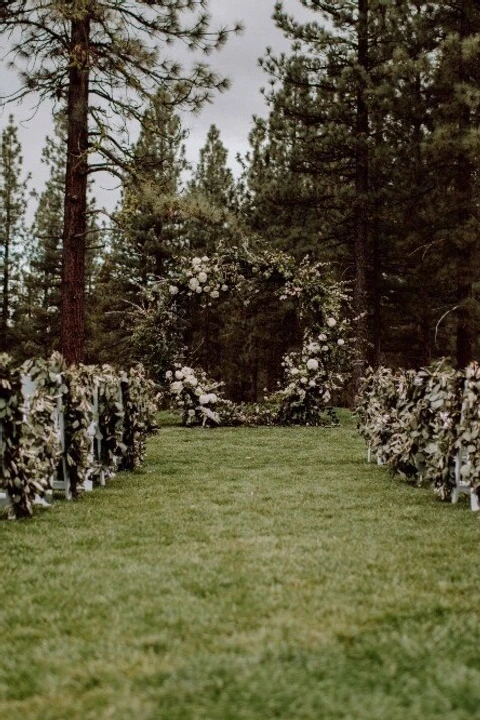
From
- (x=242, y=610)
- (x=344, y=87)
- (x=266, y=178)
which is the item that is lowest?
(x=242, y=610)

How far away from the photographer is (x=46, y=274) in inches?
1345

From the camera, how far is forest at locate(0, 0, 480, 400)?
12.1 meters

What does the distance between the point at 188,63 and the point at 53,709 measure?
38.9 ft

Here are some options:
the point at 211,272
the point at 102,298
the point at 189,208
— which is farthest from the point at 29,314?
the point at 189,208

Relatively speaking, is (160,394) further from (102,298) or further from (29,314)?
(29,314)

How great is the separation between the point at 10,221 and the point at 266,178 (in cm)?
1358

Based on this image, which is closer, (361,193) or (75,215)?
(75,215)

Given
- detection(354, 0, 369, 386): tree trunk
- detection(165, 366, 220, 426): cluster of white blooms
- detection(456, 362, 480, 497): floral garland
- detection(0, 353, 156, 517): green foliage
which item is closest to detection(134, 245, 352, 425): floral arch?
detection(165, 366, 220, 426): cluster of white blooms

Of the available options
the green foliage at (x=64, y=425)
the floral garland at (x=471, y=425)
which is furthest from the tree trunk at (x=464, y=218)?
the floral garland at (x=471, y=425)

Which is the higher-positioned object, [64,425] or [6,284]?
[6,284]

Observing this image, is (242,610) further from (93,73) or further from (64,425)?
(93,73)

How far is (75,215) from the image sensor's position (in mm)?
11859

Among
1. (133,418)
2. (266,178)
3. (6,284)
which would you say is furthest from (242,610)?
(6,284)

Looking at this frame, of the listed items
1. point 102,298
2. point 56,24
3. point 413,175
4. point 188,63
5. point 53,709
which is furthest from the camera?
point 102,298
